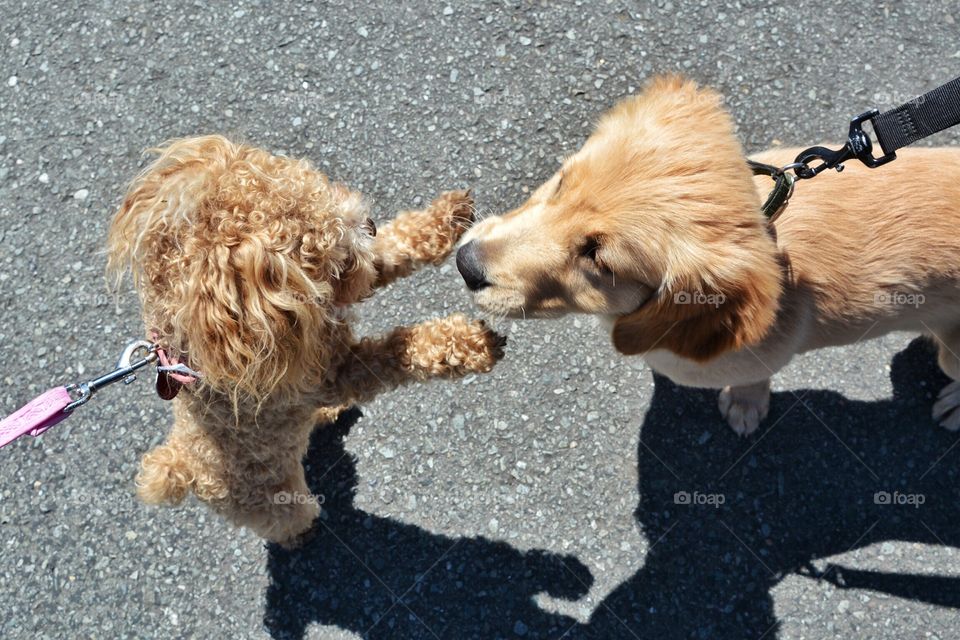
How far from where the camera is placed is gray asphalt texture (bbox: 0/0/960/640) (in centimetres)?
328

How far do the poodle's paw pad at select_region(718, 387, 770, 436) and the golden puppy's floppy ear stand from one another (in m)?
1.11

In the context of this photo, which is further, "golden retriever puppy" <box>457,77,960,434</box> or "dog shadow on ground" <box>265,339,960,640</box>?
"dog shadow on ground" <box>265,339,960,640</box>

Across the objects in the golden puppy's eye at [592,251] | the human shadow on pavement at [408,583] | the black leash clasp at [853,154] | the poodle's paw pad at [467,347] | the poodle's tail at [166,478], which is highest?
the black leash clasp at [853,154]

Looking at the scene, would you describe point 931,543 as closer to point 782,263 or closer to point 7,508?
point 782,263

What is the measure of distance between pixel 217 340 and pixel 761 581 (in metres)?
2.97

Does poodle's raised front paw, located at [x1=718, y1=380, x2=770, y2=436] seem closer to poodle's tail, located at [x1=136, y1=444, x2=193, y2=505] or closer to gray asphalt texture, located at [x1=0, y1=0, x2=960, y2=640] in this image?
gray asphalt texture, located at [x1=0, y1=0, x2=960, y2=640]

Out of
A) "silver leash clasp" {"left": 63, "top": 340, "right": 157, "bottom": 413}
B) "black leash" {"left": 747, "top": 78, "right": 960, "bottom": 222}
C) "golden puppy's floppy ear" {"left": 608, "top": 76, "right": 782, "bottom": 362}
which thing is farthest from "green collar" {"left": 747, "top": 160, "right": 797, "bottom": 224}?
"silver leash clasp" {"left": 63, "top": 340, "right": 157, "bottom": 413}

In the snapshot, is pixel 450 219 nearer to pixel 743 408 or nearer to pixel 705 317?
pixel 705 317

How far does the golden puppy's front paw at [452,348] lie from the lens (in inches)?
101

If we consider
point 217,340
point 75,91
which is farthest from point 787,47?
point 75,91

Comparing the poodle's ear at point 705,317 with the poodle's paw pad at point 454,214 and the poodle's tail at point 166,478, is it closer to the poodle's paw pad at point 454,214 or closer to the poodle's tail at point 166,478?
the poodle's paw pad at point 454,214

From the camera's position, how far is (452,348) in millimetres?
2580

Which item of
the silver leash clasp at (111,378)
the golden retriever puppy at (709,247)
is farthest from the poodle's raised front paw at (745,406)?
the silver leash clasp at (111,378)

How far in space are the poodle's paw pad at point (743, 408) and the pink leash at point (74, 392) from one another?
2.64m
